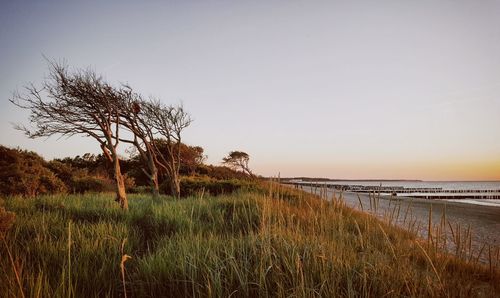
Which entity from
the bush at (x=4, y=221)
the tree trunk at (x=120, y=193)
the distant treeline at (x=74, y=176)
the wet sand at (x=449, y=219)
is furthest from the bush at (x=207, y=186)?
the bush at (x=4, y=221)

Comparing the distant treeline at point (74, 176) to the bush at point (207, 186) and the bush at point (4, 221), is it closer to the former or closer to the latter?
the bush at point (207, 186)

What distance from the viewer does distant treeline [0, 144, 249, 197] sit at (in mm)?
11578

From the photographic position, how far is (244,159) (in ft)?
147

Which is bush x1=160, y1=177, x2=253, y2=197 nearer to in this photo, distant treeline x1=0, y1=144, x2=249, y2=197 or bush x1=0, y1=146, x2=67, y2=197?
distant treeline x1=0, y1=144, x2=249, y2=197

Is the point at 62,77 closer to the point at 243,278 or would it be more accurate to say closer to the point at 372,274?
the point at 243,278

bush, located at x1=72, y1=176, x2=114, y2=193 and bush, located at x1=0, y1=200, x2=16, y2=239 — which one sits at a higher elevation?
bush, located at x1=0, y1=200, x2=16, y2=239

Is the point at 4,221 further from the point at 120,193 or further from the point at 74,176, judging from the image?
the point at 74,176

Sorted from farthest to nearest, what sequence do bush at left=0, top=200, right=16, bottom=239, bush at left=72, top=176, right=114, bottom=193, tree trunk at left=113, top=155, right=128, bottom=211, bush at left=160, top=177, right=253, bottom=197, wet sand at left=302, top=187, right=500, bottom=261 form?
bush at left=160, top=177, right=253, bottom=197
bush at left=72, top=176, right=114, bottom=193
tree trunk at left=113, top=155, right=128, bottom=211
wet sand at left=302, top=187, right=500, bottom=261
bush at left=0, top=200, right=16, bottom=239

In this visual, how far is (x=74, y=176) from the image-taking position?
57.4ft

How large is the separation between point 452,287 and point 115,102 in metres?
10.5

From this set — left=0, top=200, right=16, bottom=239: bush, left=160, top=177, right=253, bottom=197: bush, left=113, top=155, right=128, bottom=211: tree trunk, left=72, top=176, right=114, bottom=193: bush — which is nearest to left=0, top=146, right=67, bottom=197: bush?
left=72, top=176, right=114, bottom=193: bush

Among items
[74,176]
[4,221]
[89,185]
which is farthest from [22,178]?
[4,221]

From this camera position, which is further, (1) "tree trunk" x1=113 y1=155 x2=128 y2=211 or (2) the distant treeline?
(2) the distant treeline

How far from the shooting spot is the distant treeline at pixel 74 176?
11.6 meters
